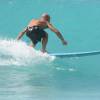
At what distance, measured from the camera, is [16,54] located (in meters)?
11.9

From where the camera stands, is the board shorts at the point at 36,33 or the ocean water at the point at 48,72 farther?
the board shorts at the point at 36,33

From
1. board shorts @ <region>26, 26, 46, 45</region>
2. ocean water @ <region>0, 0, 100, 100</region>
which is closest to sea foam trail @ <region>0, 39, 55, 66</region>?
ocean water @ <region>0, 0, 100, 100</region>

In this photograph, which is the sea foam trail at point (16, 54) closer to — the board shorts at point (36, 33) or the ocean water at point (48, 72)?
the ocean water at point (48, 72)

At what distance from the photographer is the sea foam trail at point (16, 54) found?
11.7 m

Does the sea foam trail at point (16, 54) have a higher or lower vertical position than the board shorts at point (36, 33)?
lower

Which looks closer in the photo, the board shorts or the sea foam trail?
the board shorts

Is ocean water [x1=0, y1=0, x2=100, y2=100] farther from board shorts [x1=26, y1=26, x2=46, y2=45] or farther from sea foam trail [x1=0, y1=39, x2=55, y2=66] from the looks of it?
board shorts [x1=26, y1=26, x2=46, y2=45]

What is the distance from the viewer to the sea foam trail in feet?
38.3

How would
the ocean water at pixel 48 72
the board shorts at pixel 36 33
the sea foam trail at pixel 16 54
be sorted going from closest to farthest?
the ocean water at pixel 48 72 < the board shorts at pixel 36 33 < the sea foam trail at pixel 16 54

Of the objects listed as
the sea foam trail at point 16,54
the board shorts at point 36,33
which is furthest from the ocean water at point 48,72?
the board shorts at point 36,33

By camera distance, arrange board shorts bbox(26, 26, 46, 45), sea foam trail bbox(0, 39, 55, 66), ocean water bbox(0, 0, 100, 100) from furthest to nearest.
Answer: sea foam trail bbox(0, 39, 55, 66) → board shorts bbox(26, 26, 46, 45) → ocean water bbox(0, 0, 100, 100)

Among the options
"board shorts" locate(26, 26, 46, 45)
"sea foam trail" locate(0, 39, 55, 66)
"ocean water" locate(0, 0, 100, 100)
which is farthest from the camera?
"sea foam trail" locate(0, 39, 55, 66)

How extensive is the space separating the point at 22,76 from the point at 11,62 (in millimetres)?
780

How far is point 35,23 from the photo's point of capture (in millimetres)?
11406
